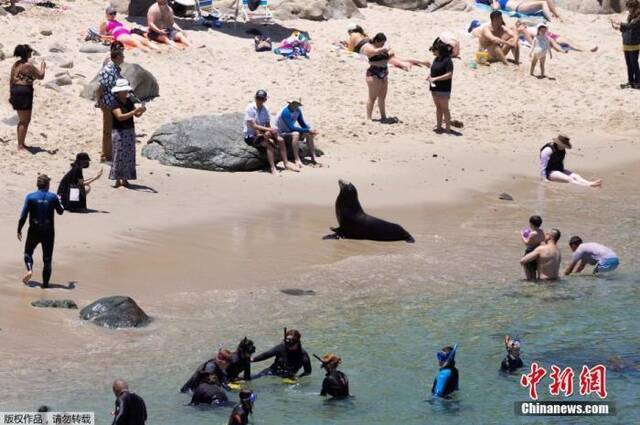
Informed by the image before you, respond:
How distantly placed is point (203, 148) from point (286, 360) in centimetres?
755

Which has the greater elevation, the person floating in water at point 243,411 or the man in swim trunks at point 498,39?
the man in swim trunks at point 498,39

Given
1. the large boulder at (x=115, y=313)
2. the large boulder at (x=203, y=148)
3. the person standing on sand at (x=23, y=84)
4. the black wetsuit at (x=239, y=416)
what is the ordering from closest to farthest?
the black wetsuit at (x=239, y=416)
the large boulder at (x=115, y=313)
the person standing on sand at (x=23, y=84)
the large boulder at (x=203, y=148)

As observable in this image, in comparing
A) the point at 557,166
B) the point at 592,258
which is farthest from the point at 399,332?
the point at 557,166

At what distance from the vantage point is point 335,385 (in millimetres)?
12438

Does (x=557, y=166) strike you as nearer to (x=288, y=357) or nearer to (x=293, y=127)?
(x=293, y=127)

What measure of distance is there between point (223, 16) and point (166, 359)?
14360mm

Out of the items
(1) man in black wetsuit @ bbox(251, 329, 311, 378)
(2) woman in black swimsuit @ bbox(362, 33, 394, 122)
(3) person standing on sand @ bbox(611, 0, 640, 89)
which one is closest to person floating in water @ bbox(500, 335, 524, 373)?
(1) man in black wetsuit @ bbox(251, 329, 311, 378)

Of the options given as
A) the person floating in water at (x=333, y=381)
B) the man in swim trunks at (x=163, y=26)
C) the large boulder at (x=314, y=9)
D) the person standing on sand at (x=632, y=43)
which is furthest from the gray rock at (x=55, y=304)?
the person standing on sand at (x=632, y=43)

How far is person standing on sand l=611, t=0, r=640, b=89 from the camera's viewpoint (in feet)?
86.4

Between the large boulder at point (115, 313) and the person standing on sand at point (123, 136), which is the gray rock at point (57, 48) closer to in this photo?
the person standing on sand at point (123, 136)

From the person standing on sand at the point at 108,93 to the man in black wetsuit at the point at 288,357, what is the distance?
6.51 m

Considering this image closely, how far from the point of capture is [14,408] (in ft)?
38.0

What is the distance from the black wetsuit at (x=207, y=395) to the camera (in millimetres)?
12023

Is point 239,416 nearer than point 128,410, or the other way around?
point 128,410
